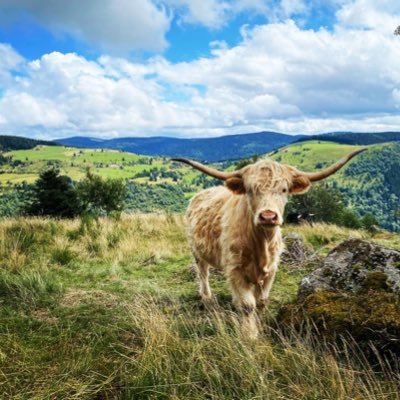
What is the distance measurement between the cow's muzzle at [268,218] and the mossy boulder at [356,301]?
895 millimetres

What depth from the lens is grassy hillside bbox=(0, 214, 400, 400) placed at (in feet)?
10.2

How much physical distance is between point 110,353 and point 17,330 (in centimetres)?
148

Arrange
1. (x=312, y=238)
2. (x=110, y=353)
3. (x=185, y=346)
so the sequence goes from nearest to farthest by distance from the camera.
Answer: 1. (x=185, y=346)
2. (x=110, y=353)
3. (x=312, y=238)

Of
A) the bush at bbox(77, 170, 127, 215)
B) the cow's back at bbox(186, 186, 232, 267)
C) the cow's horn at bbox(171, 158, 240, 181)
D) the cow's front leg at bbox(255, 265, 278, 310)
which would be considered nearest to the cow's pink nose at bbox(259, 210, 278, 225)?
Result: the cow's horn at bbox(171, 158, 240, 181)

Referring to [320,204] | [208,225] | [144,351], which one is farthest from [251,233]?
[320,204]

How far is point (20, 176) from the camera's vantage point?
601ft

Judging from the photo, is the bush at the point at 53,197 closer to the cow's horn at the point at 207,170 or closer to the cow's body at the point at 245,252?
the cow's body at the point at 245,252

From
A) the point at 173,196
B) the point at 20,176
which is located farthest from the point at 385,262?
the point at 20,176

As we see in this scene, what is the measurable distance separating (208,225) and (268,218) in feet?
8.02

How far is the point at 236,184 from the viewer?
5.38 meters

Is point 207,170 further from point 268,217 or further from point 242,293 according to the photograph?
point 242,293

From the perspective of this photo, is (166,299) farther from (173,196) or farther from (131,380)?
(173,196)

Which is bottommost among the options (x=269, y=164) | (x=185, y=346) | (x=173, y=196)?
(x=173, y=196)

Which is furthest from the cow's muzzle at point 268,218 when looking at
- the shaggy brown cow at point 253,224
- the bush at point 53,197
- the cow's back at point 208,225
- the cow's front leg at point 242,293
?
the bush at point 53,197
